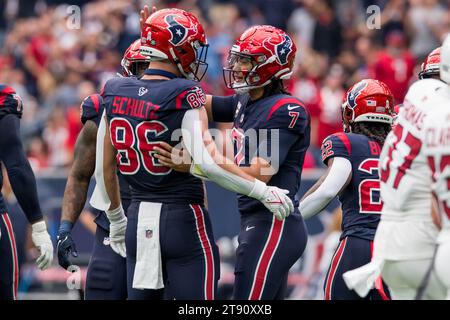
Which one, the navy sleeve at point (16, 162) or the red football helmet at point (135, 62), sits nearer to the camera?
the navy sleeve at point (16, 162)

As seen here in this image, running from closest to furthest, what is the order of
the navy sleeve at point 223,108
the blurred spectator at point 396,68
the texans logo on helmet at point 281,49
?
the texans logo on helmet at point 281,49 < the navy sleeve at point 223,108 < the blurred spectator at point 396,68

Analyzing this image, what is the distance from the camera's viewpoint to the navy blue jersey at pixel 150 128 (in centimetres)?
600

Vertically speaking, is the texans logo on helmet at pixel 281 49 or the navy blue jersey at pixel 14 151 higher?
the texans logo on helmet at pixel 281 49

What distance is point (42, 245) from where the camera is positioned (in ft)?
23.0

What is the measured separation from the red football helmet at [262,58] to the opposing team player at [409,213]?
1.18 meters

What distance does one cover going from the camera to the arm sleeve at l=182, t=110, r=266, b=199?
5973 mm

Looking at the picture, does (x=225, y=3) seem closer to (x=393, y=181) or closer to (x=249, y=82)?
(x=249, y=82)

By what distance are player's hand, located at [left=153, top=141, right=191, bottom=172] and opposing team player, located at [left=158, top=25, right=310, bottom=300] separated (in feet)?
1.29

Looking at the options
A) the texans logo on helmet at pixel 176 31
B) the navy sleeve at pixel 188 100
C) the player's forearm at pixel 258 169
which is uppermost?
the texans logo on helmet at pixel 176 31

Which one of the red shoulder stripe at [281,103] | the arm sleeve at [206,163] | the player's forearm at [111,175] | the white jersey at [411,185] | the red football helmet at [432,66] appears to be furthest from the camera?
the red football helmet at [432,66]

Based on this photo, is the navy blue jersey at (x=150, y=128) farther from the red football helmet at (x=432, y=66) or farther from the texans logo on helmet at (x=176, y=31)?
the red football helmet at (x=432, y=66)

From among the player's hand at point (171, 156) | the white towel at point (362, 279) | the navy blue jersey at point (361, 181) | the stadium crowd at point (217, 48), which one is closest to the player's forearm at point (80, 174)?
the player's hand at point (171, 156)
